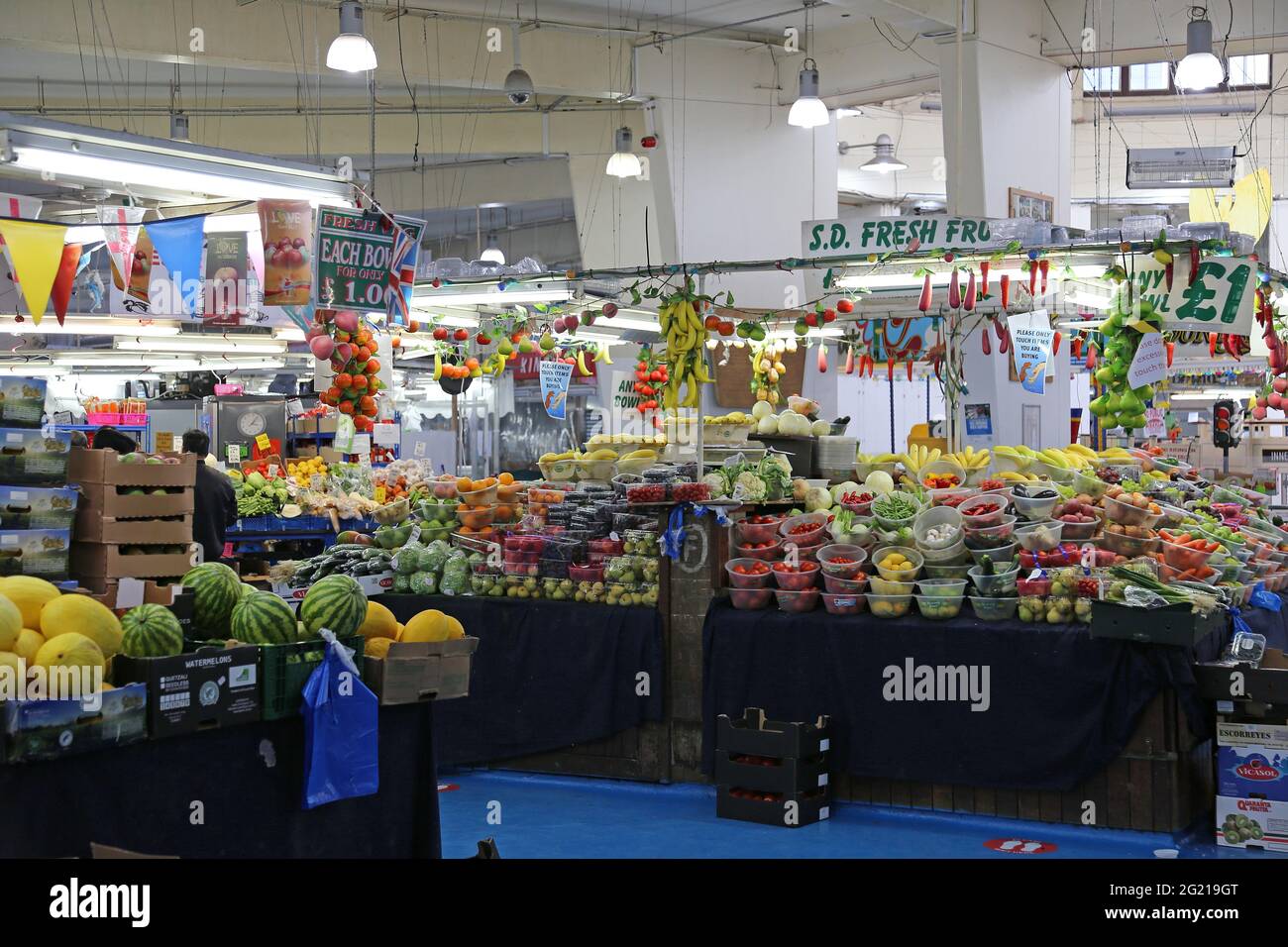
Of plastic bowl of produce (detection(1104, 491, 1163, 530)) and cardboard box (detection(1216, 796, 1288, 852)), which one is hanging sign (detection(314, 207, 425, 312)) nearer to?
plastic bowl of produce (detection(1104, 491, 1163, 530))

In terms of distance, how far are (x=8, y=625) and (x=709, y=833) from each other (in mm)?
3743

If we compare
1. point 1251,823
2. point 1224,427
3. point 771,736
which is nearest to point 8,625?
point 771,736

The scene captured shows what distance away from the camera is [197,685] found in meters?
4.21

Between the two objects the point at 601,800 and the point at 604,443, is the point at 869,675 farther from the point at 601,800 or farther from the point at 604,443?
the point at 604,443

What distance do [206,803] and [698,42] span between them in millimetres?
12512

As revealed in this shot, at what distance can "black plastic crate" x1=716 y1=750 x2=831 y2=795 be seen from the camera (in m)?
6.77

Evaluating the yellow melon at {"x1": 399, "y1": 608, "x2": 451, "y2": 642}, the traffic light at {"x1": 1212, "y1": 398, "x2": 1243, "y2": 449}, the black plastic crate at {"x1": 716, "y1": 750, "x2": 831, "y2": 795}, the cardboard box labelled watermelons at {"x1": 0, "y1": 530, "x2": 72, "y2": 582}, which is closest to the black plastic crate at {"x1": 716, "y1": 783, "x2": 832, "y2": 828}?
the black plastic crate at {"x1": 716, "y1": 750, "x2": 831, "y2": 795}

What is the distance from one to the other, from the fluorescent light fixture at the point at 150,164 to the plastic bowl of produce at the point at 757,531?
294 cm

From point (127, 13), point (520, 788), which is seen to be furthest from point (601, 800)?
point (127, 13)

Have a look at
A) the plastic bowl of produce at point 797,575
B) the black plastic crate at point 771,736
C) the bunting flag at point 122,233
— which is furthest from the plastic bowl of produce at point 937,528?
the bunting flag at point 122,233

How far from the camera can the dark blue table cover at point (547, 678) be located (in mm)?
7703

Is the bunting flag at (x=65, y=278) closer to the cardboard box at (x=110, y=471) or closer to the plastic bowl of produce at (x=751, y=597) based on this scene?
the cardboard box at (x=110, y=471)

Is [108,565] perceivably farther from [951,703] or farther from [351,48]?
[351,48]
